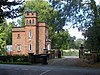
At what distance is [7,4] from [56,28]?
19.8 meters

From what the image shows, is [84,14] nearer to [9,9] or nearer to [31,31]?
[9,9]

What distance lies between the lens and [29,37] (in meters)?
81.7

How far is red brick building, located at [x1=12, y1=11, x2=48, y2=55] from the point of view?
81.6m

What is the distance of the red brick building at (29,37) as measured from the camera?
81.6 meters

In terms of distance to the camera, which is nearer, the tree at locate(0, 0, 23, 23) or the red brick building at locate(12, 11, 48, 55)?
the tree at locate(0, 0, 23, 23)

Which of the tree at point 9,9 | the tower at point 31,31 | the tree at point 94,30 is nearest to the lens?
the tree at point 9,9

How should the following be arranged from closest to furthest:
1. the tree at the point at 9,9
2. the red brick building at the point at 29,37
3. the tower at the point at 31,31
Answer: the tree at the point at 9,9, the tower at the point at 31,31, the red brick building at the point at 29,37

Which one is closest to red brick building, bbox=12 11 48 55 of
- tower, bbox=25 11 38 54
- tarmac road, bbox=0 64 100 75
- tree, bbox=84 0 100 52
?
tower, bbox=25 11 38 54

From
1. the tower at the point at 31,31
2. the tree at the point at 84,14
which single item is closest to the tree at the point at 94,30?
the tree at the point at 84,14

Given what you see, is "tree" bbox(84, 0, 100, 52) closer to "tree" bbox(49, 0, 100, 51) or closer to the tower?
"tree" bbox(49, 0, 100, 51)

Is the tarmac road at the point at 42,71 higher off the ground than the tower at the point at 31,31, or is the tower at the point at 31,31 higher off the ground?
the tower at the point at 31,31

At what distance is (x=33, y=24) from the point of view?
81.8 meters

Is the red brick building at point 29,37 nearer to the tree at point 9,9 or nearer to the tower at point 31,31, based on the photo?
the tower at point 31,31

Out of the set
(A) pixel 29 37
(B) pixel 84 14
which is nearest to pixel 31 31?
(A) pixel 29 37
